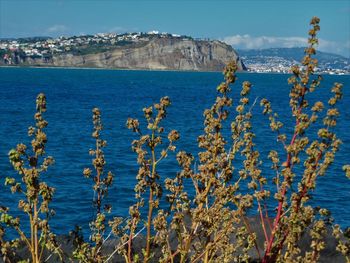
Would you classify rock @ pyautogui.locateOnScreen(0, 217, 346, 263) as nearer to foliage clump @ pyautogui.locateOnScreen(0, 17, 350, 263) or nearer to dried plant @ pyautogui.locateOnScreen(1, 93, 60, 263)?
foliage clump @ pyautogui.locateOnScreen(0, 17, 350, 263)

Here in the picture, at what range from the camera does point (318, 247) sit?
5184 mm

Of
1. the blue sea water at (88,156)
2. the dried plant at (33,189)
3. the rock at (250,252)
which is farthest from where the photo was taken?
the blue sea water at (88,156)

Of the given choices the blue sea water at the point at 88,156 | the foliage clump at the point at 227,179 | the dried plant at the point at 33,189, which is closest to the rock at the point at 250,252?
the blue sea water at the point at 88,156

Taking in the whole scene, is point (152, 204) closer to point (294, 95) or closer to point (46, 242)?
point (46, 242)

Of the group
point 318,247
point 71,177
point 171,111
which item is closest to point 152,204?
point 318,247

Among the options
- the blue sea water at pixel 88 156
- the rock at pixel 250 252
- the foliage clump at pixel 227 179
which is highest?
the foliage clump at pixel 227 179

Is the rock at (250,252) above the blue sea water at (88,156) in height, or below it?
above

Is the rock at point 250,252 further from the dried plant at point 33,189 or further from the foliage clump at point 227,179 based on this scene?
the dried plant at point 33,189

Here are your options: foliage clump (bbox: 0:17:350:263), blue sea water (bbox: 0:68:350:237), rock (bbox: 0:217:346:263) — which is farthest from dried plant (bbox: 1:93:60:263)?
rock (bbox: 0:217:346:263)

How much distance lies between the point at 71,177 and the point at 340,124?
1644 inches

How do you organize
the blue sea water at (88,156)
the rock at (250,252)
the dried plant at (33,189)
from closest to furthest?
the dried plant at (33,189), the rock at (250,252), the blue sea water at (88,156)

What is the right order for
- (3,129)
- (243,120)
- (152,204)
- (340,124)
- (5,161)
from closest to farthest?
(152,204), (243,120), (5,161), (3,129), (340,124)

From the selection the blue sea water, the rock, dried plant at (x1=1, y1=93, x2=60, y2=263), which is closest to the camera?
dried plant at (x1=1, y1=93, x2=60, y2=263)

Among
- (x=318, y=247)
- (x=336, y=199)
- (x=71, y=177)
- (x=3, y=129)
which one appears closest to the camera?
(x=318, y=247)
